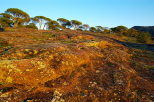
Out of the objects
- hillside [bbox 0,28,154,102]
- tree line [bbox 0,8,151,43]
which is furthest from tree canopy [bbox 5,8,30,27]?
hillside [bbox 0,28,154,102]

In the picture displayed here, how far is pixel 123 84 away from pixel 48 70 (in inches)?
221

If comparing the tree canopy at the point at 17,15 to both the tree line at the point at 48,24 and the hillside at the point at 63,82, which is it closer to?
the tree line at the point at 48,24

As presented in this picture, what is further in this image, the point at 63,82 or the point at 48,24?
the point at 48,24

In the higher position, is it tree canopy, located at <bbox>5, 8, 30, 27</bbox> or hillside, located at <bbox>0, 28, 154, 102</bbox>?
tree canopy, located at <bbox>5, 8, 30, 27</bbox>

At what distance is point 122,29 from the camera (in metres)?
81.3

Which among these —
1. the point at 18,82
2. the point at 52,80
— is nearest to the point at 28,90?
the point at 18,82

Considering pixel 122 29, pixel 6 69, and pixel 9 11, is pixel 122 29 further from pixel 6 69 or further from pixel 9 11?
pixel 6 69

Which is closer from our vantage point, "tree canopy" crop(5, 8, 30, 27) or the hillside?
the hillside

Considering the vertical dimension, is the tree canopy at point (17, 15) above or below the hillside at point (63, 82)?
above

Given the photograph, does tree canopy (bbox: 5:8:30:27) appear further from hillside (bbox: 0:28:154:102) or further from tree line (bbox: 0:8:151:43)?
hillside (bbox: 0:28:154:102)

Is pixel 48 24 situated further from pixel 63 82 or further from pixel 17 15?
pixel 63 82

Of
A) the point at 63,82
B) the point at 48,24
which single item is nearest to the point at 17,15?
the point at 48,24

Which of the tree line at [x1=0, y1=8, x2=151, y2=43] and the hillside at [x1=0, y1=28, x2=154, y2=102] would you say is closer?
the hillside at [x1=0, y1=28, x2=154, y2=102]

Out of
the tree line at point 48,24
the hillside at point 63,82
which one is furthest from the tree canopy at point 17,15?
Result: the hillside at point 63,82
